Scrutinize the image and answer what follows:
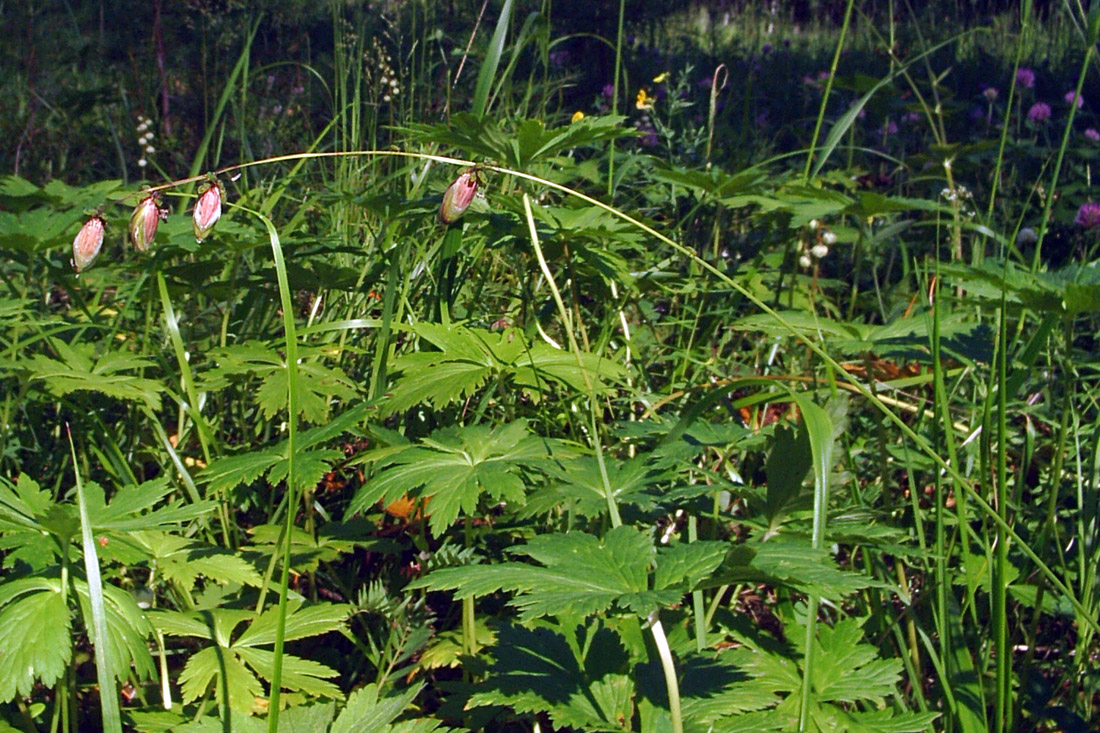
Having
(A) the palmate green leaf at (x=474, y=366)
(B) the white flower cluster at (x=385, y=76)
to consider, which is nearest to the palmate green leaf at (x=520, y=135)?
(A) the palmate green leaf at (x=474, y=366)

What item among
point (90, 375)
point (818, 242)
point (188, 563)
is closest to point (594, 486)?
point (188, 563)

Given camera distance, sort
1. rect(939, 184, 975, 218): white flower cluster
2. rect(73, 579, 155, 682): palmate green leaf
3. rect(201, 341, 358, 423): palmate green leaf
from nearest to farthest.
→ rect(73, 579, 155, 682): palmate green leaf, rect(201, 341, 358, 423): palmate green leaf, rect(939, 184, 975, 218): white flower cluster

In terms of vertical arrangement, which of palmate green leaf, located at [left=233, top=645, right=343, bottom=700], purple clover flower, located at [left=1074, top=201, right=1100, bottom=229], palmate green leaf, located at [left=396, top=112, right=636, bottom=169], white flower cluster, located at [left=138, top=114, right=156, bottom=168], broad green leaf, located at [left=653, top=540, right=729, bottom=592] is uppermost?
palmate green leaf, located at [left=396, top=112, right=636, bottom=169]

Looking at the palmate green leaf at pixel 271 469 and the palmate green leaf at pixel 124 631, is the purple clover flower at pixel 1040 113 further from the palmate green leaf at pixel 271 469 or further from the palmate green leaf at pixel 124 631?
the palmate green leaf at pixel 124 631

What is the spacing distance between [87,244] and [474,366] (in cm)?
65

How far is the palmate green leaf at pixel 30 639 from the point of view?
1.04m

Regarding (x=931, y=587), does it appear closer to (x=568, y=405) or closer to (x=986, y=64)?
(x=568, y=405)

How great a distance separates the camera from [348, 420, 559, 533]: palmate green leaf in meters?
1.31

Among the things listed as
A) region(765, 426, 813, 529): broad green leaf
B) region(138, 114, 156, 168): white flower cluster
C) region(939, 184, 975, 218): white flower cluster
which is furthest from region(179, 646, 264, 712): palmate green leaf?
region(939, 184, 975, 218): white flower cluster

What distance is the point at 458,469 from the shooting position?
1.39 m

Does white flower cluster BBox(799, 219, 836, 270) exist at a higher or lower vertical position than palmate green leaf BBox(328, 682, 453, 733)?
higher

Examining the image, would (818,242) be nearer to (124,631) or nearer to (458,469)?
(458,469)

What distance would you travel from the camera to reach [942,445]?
6.64ft

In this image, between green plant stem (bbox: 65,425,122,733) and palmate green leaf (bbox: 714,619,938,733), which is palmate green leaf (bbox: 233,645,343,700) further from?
palmate green leaf (bbox: 714,619,938,733)
